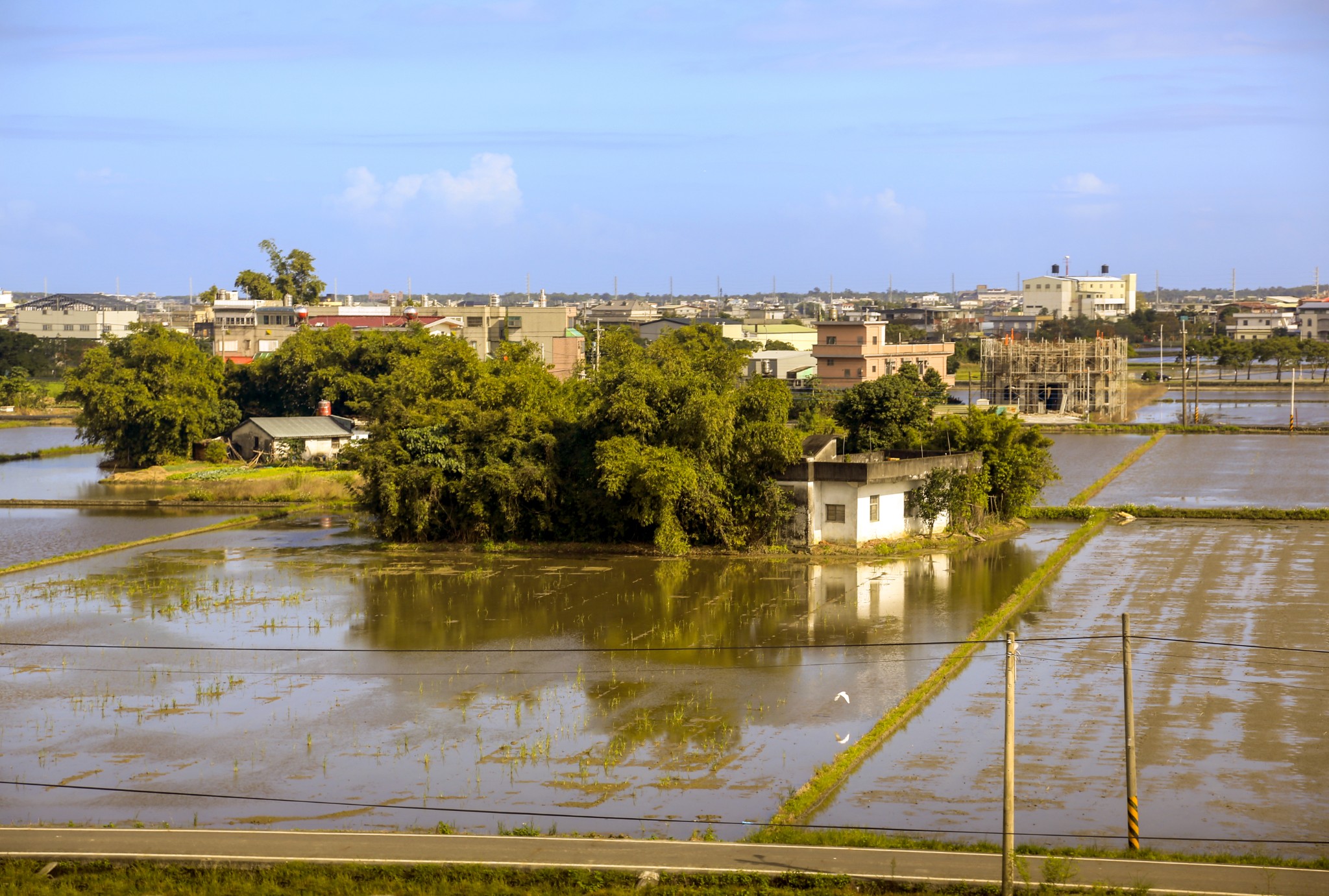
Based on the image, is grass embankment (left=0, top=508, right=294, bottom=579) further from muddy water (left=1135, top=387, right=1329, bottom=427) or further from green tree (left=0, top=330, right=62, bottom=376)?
green tree (left=0, top=330, right=62, bottom=376)

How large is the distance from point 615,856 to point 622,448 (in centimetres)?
1352

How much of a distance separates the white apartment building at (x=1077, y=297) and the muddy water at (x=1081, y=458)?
82141mm

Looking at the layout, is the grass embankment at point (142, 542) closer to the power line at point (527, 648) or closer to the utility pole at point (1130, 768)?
the power line at point (527, 648)

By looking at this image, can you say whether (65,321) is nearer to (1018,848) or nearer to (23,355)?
(23,355)

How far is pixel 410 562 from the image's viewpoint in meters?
23.5

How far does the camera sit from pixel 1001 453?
26.0 metres

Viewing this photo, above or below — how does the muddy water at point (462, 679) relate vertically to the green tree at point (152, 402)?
below

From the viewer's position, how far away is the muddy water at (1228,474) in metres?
30.3

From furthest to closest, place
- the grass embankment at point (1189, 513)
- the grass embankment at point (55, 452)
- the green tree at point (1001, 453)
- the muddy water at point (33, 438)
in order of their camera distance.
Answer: the muddy water at point (33, 438)
the grass embankment at point (55, 452)
the grass embankment at point (1189, 513)
the green tree at point (1001, 453)

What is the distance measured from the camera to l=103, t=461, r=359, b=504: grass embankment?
3262cm

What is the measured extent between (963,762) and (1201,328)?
112 m

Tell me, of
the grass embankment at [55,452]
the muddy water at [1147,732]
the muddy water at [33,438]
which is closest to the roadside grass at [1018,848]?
the muddy water at [1147,732]

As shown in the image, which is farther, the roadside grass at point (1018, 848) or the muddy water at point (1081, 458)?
the muddy water at point (1081, 458)

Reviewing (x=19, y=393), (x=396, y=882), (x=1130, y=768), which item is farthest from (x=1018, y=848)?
(x=19, y=393)
